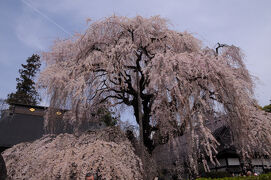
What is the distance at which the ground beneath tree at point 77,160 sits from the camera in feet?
16.4

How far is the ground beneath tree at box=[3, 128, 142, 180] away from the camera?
5.00 meters

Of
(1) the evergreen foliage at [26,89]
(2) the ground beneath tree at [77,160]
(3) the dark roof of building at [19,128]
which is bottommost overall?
(2) the ground beneath tree at [77,160]

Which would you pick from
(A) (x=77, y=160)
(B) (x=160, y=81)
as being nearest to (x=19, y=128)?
(A) (x=77, y=160)

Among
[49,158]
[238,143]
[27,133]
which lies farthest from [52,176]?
[27,133]

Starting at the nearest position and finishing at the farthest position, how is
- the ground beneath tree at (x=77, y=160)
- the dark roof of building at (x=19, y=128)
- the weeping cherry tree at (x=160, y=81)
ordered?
the ground beneath tree at (x=77, y=160) → the weeping cherry tree at (x=160, y=81) → the dark roof of building at (x=19, y=128)

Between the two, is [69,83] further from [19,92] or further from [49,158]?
[19,92]

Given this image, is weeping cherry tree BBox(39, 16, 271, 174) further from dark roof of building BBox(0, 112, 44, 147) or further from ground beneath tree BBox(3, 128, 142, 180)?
dark roof of building BBox(0, 112, 44, 147)

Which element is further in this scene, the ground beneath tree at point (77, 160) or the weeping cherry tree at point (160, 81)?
the weeping cherry tree at point (160, 81)

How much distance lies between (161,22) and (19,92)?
2520 cm

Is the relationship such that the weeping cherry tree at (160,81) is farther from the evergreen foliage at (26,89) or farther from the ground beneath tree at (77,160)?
the evergreen foliage at (26,89)

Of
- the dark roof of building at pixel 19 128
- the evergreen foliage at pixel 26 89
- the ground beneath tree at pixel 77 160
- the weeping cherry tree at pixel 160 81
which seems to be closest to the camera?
the ground beneath tree at pixel 77 160

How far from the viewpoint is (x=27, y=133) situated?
41.7 ft

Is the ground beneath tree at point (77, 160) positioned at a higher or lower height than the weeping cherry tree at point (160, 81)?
lower

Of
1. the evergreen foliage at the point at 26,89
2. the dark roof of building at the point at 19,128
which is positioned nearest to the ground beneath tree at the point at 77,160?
the dark roof of building at the point at 19,128
